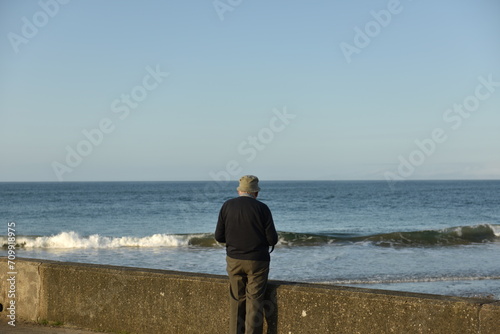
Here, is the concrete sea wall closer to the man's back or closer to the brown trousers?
the brown trousers

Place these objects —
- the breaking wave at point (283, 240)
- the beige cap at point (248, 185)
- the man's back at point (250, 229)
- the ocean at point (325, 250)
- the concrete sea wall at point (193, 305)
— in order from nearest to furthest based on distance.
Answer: the concrete sea wall at point (193, 305), the man's back at point (250, 229), the beige cap at point (248, 185), the ocean at point (325, 250), the breaking wave at point (283, 240)

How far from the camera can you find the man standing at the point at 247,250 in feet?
15.6

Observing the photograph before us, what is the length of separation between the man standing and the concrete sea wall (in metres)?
0.19

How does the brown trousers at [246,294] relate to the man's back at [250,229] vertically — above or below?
below

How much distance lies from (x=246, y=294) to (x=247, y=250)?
419 mm

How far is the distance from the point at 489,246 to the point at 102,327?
664 inches

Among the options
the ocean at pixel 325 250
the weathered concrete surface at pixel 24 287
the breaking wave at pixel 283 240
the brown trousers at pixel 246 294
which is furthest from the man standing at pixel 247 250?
the breaking wave at pixel 283 240

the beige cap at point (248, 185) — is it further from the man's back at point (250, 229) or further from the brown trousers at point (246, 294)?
the brown trousers at point (246, 294)

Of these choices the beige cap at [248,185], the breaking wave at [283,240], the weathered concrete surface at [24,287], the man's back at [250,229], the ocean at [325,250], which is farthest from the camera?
the breaking wave at [283,240]

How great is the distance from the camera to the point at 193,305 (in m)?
5.27

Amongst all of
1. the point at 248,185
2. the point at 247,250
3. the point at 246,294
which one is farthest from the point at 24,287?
the point at 248,185

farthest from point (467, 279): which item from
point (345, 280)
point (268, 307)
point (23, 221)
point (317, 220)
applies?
point (23, 221)

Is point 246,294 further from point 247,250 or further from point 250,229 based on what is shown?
point 250,229

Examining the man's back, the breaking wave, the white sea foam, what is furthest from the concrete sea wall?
the white sea foam
